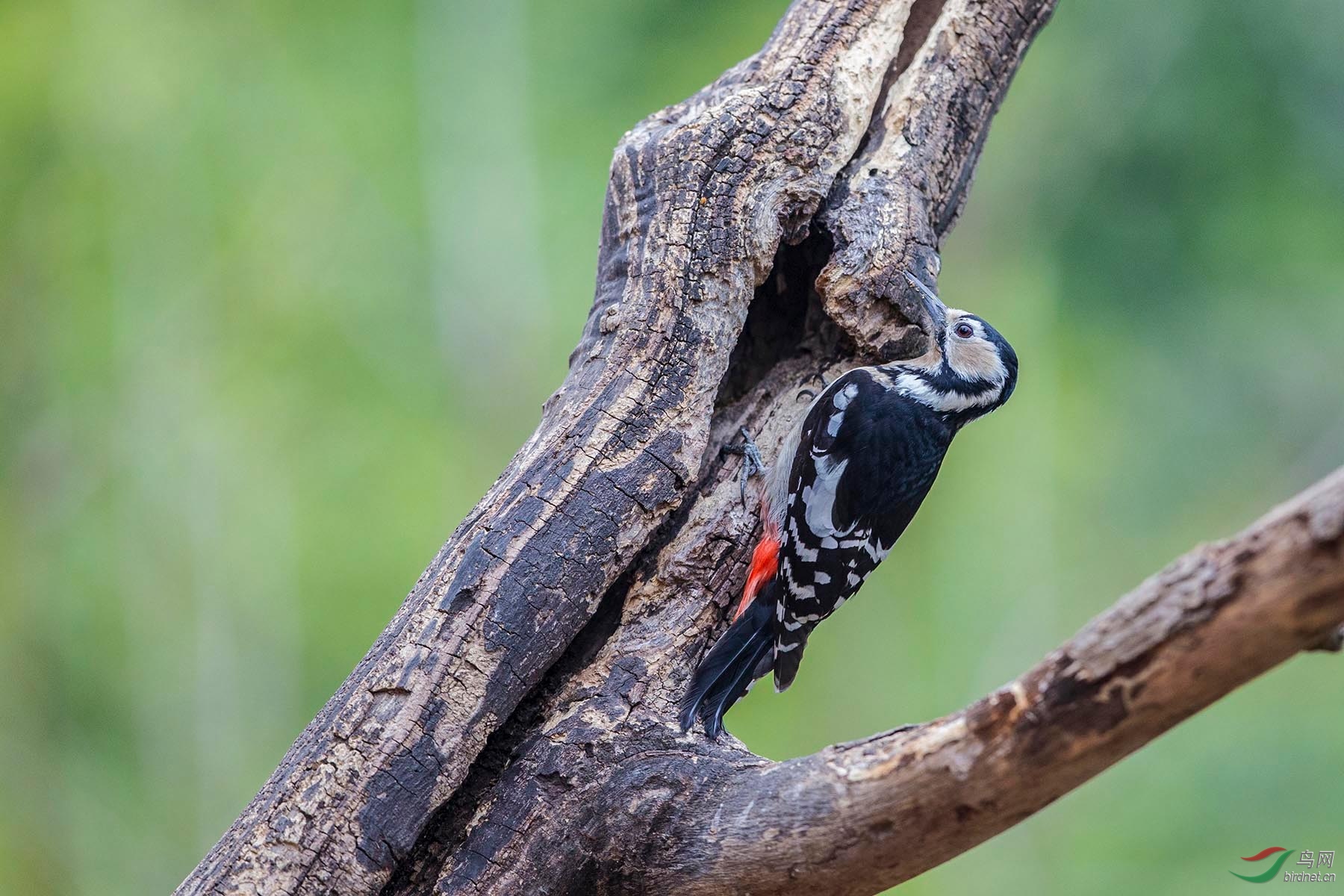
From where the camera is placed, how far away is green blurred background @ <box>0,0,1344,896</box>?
4.75 metres

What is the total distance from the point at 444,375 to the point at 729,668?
3.47 meters

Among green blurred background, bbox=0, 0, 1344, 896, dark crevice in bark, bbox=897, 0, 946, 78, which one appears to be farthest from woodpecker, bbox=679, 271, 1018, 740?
green blurred background, bbox=0, 0, 1344, 896

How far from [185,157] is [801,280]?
12.7 feet

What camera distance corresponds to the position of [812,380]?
231 cm

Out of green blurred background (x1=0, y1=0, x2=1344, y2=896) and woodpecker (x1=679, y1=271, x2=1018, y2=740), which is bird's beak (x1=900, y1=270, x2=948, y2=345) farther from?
green blurred background (x1=0, y1=0, x2=1344, y2=896)

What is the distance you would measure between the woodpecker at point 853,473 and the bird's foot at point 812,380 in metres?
0.01

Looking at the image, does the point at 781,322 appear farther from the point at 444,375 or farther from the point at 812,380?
the point at 444,375

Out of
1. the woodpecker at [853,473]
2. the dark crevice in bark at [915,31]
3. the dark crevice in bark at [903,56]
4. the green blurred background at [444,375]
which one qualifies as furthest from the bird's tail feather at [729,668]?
the green blurred background at [444,375]

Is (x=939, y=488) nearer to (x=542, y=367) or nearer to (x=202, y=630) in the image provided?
(x=542, y=367)

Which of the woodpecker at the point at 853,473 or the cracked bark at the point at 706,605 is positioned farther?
the woodpecker at the point at 853,473

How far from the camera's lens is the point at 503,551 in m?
1.78

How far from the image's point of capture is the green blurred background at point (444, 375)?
4.75 meters

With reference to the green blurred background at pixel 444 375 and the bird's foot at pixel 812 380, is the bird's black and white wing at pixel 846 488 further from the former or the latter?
the green blurred background at pixel 444 375

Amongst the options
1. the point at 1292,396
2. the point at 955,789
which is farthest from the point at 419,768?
the point at 1292,396
